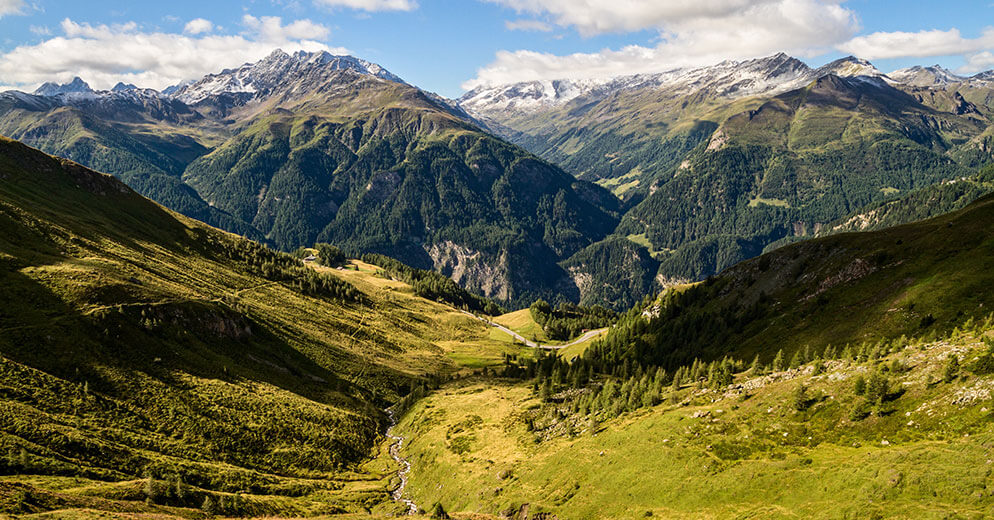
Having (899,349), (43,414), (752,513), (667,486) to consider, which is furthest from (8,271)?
(899,349)

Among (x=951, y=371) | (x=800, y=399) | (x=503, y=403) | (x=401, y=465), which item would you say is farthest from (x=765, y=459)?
(x=503, y=403)

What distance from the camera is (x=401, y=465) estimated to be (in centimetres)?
9794

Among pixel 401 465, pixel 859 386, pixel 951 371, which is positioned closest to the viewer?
pixel 951 371

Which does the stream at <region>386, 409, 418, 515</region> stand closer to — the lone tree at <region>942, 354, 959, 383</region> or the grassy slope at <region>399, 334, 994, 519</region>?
the grassy slope at <region>399, 334, 994, 519</region>

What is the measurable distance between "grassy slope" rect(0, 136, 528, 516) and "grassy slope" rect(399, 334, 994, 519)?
25271mm

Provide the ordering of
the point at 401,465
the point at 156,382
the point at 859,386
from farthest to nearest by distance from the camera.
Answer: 1. the point at 401,465
2. the point at 156,382
3. the point at 859,386

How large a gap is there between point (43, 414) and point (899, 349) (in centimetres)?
12283

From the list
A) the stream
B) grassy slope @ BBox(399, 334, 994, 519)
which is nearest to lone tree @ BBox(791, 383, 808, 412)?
grassy slope @ BBox(399, 334, 994, 519)

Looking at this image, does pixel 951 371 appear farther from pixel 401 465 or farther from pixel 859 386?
pixel 401 465

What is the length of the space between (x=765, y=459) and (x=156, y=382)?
10040cm

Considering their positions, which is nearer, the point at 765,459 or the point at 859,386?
the point at 765,459

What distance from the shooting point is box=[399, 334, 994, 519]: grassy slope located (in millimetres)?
42594

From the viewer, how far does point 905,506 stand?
4025 centimetres

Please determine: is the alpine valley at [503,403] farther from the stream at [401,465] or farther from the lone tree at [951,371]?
the stream at [401,465]
